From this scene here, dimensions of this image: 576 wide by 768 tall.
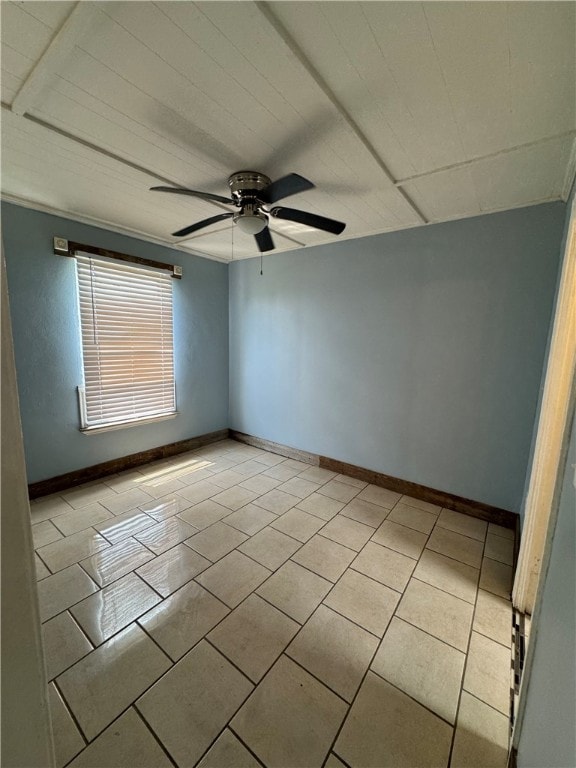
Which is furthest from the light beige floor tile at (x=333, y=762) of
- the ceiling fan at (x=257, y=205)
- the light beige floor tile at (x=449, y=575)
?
the ceiling fan at (x=257, y=205)

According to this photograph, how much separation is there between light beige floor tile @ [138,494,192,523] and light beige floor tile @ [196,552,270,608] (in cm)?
77

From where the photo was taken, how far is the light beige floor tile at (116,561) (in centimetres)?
188

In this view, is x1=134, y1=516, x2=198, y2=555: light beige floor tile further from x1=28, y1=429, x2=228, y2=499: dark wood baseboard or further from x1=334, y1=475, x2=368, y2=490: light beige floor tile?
x1=334, y1=475, x2=368, y2=490: light beige floor tile

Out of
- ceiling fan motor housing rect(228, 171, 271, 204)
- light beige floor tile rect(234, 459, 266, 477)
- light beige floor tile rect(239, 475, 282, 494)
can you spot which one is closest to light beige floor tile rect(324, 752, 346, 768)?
light beige floor tile rect(239, 475, 282, 494)

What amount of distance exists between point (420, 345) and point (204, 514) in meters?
2.43

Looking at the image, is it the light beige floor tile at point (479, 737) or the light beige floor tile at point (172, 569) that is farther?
the light beige floor tile at point (172, 569)

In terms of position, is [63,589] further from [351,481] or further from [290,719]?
[351,481]

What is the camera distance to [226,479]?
3.20 metres

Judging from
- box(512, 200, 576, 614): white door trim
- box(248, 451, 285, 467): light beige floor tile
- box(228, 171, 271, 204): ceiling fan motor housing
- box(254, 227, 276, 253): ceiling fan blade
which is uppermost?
box(228, 171, 271, 204): ceiling fan motor housing

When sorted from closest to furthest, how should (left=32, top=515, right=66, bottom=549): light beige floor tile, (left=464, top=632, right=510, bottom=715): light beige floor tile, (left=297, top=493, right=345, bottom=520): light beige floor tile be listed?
(left=464, top=632, right=510, bottom=715): light beige floor tile → (left=32, top=515, right=66, bottom=549): light beige floor tile → (left=297, top=493, right=345, bottom=520): light beige floor tile

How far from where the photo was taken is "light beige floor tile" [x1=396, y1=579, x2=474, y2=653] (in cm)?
157

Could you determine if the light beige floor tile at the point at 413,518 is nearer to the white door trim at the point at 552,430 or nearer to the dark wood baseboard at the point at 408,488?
the dark wood baseboard at the point at 408,488

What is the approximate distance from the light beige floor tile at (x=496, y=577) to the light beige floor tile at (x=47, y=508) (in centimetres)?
321

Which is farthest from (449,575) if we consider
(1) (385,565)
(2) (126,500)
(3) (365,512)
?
(2) (126,500)
